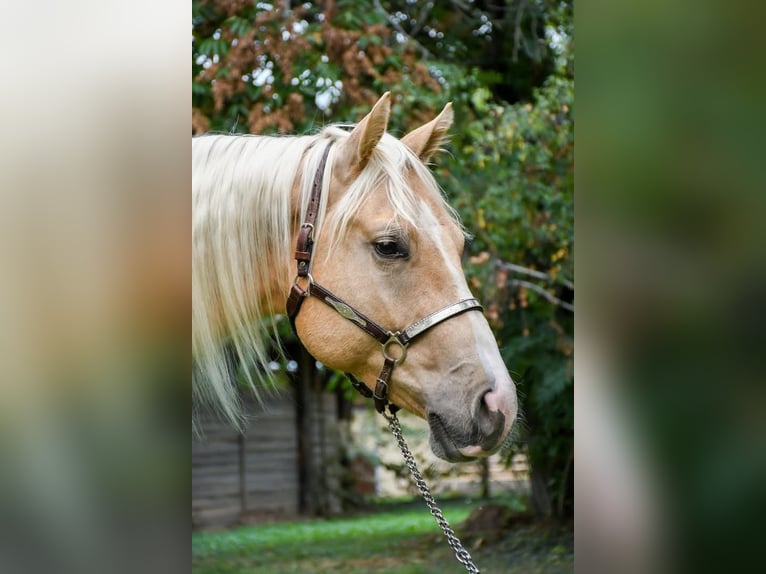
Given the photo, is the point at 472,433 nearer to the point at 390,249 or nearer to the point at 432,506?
the point at 432,506

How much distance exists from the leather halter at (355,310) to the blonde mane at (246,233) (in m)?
0.03

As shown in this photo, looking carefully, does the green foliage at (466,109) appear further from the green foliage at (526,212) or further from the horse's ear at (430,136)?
the horse's ear at (430,136)

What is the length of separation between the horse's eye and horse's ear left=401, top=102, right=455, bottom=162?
1.58ft

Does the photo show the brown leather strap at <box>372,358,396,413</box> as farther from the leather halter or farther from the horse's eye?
the horse's eye

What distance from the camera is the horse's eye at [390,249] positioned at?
6.63ft

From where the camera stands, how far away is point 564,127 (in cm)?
567

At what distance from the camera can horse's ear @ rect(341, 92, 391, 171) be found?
2.02 m

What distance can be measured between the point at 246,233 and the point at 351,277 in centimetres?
34

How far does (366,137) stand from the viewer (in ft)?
6.84

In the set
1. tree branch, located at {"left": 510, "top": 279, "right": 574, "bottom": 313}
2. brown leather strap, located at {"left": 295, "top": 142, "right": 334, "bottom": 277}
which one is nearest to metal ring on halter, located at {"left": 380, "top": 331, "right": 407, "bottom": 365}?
brown leather strap, located at {"left": 295, "top": 142, "right": 334, "bottom": 277}
